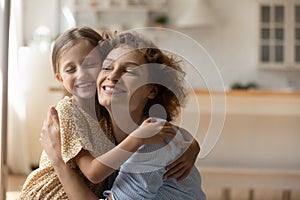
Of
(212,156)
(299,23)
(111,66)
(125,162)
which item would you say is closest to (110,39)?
(111,66)

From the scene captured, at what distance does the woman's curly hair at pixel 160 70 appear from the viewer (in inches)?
25.7

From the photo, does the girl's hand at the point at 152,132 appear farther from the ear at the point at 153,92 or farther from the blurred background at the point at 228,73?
the blurred background at the point at 228,73

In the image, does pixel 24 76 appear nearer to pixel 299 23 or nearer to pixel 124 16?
pixel 124 16

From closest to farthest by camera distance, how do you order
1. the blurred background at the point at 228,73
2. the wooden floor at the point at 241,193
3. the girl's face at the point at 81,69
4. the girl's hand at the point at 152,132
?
the girl's hand at the point at 152,132 < the girl's face at the point at 81,69 < the wooden floor at the point at 241,193 < the blurred background at the point at 228,73

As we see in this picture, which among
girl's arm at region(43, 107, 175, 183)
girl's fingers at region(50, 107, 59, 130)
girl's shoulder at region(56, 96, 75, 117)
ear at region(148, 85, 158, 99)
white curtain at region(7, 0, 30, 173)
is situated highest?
ear at region(148, 85, 158, 99)

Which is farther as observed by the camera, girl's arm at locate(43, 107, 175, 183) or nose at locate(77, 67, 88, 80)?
nose at locate(77, 67, 88, 80)

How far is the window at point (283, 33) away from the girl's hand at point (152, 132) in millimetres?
2436

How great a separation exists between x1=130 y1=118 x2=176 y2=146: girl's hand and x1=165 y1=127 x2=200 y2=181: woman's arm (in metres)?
0.05

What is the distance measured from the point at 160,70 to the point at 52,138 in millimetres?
156

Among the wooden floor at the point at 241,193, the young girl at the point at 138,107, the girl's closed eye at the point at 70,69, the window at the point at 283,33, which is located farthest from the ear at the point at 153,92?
the window at the point at 283,33

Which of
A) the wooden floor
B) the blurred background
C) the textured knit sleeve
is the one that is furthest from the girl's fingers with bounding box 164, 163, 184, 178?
the blurred background

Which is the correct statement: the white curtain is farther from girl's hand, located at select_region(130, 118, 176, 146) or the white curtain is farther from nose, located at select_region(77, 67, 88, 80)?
girl's hand, located at select_region(130, 118, 176, 146)

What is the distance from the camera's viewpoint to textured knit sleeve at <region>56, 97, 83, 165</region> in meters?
0.65

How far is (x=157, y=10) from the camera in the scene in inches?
123
